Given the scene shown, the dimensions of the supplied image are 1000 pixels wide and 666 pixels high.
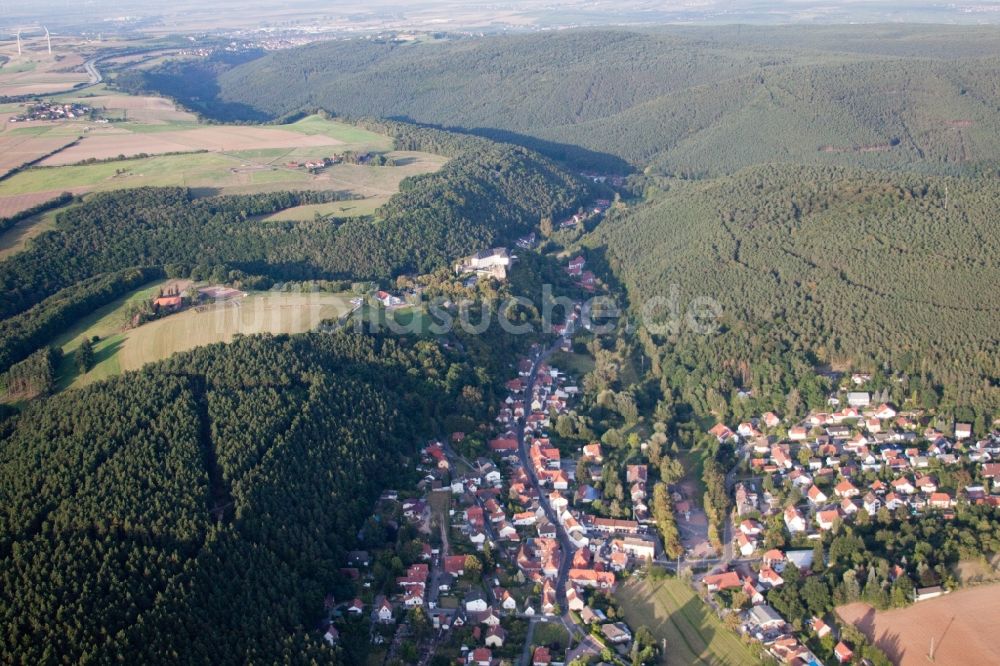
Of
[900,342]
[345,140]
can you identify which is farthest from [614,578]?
[345,140]

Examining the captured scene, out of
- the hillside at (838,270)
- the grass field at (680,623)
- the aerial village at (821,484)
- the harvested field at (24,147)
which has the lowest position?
the grass field at (680,623)

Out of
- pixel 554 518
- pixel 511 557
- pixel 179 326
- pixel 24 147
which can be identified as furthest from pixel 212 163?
pixel 511 557

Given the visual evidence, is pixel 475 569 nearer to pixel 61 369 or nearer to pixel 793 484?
pixel 793 484

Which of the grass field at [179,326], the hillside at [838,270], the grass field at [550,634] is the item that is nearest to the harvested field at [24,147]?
the grass field at [179,326]

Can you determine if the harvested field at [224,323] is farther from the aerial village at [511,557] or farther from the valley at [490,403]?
the aerial village at [511,557]

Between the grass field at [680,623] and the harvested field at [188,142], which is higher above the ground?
the harvested field at [188,142]
